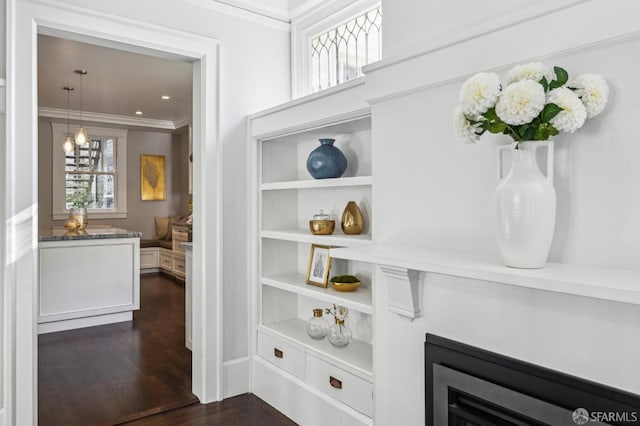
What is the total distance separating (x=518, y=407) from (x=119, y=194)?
328 inches

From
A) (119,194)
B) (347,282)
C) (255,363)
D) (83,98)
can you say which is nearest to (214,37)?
(347,282)

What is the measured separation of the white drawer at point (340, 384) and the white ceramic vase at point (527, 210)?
4.09ft

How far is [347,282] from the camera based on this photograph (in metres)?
2.57

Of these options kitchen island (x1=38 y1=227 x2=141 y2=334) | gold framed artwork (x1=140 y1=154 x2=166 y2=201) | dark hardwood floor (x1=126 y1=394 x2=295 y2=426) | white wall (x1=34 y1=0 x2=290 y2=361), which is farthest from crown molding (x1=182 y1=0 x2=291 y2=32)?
gold framed artwork (x1=140 y1=154 x2=166 y2=201)

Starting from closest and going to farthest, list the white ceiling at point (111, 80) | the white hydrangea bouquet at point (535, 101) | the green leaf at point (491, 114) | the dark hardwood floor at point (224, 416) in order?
1. the white hydrangea bouquet at point (535, 101)
2. the green leaf at point (491, 114)
3. the dark hardwood floor at point (224, 416)
4. the white ceiling at point (111, 80)

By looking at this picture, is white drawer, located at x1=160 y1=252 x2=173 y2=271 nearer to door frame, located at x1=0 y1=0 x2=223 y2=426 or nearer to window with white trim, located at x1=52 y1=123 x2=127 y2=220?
window with white trim, located at x1=52 y1=123 x2=127 y2=220

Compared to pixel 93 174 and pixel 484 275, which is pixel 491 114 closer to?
pixel 484 275

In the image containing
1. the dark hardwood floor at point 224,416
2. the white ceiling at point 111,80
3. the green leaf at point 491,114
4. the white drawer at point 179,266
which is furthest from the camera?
the white drawer at point 179,266

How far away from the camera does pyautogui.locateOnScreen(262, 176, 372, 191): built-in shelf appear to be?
7.38 ft

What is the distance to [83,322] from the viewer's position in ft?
Result: 15.5

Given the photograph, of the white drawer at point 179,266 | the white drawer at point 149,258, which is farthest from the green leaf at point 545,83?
the white drawer at point 149,258

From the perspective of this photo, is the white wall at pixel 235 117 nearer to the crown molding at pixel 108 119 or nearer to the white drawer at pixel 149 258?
the crown molding at pixel 108 119

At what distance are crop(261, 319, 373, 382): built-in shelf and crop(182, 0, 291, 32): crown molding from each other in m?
2.13

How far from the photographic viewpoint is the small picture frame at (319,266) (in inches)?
107
